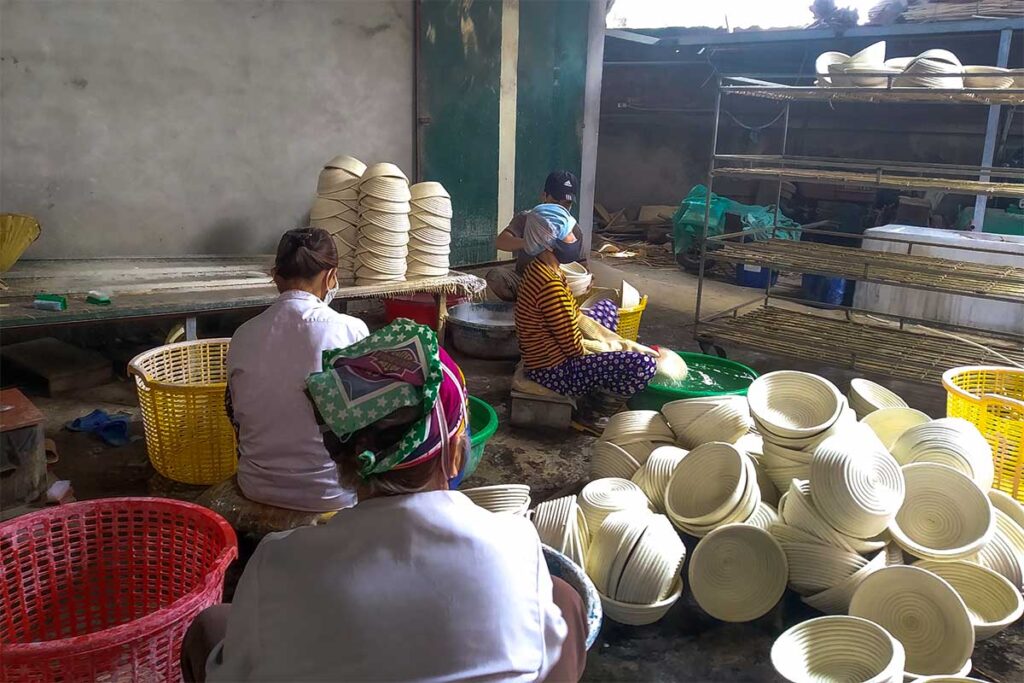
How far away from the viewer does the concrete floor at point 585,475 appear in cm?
233

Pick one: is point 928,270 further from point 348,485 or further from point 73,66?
point 73,66

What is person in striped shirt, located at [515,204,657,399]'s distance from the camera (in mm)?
3871

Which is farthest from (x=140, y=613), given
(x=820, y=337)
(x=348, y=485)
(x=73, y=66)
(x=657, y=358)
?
(x=820, y=337)

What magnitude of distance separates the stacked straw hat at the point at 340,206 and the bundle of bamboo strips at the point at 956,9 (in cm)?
707

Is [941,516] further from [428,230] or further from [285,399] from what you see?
[428,230]

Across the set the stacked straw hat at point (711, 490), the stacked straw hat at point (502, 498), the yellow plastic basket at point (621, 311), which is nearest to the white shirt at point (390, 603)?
the stacked straw hat at point (502, 498)

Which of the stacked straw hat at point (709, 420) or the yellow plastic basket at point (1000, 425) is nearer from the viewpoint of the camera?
the yellow plastic basket at point (1000, 425)

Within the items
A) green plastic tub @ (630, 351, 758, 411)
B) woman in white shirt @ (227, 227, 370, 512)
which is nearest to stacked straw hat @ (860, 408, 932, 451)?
green plastic tub @ (630, 351, 758, 411)

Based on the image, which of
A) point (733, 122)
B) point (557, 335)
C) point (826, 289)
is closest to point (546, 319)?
point (557, 335)

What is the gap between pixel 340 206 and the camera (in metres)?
4.56

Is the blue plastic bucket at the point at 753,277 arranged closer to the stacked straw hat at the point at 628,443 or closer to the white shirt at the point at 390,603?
the stacked straw hat at the point at 628,443

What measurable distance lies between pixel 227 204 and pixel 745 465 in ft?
12.9

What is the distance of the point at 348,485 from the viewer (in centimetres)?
134

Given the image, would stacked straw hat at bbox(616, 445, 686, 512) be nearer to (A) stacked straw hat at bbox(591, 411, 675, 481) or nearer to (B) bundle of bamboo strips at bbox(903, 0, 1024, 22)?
(A) stacked straw hat at bbox(591, 411, 675, 481)
